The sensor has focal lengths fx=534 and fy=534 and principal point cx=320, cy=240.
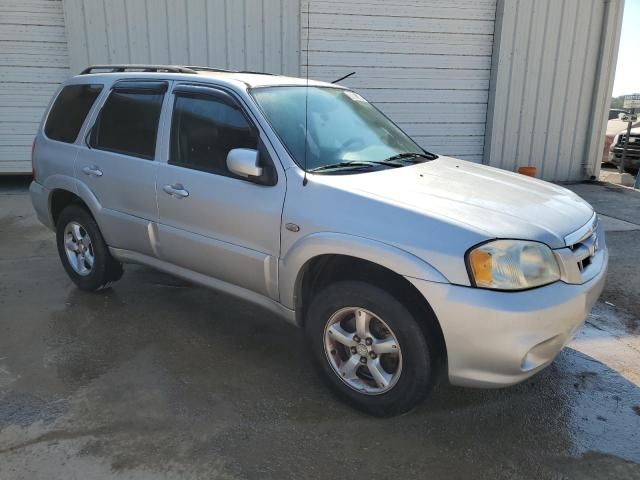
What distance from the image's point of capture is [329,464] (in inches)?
99.8

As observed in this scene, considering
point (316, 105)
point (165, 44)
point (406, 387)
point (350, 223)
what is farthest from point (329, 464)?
point (165, 44)

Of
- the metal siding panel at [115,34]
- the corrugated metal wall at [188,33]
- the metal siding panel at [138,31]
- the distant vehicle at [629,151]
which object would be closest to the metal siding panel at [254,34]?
the corrugated metal wall at [188,33]

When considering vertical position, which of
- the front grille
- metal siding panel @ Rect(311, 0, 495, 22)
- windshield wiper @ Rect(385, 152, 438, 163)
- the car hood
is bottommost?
the front grille

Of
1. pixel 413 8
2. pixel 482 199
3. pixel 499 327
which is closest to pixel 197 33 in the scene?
pixel 413 8

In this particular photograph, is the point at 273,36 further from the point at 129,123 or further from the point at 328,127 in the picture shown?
the point at 328,127

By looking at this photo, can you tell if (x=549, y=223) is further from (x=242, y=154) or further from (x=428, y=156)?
(x=242, y=154)

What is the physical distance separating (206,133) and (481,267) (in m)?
2.00

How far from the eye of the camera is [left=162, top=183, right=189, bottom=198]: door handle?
349cm

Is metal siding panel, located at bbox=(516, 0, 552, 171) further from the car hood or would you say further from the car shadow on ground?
the car shadow on ground

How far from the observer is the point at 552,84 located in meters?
9.60

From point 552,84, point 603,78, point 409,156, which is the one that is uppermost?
point 603,78

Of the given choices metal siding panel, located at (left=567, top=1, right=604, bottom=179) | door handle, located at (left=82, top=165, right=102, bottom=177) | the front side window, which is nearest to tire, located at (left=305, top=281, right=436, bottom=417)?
the front side window

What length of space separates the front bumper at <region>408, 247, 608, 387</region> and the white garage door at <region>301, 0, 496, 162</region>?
715 centimetres

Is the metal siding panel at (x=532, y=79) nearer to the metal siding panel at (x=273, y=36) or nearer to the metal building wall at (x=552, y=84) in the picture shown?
the metal building wall at (x=552, y=84)
